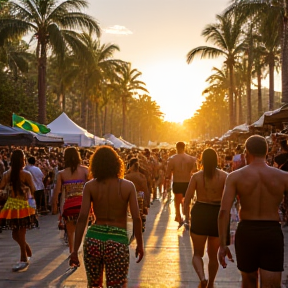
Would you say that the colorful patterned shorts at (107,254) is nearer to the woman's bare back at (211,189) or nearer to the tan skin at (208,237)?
the tan skin at (208,237)

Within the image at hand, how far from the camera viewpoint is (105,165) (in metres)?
4.50

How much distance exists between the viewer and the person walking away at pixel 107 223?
4250 millimetres

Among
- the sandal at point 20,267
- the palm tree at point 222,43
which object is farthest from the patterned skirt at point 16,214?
the palm tree at point 222,43

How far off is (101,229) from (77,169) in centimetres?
353

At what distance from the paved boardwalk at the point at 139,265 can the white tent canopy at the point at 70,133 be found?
14489 mm

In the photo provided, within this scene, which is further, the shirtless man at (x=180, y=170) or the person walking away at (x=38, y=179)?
the person walking away at (x=38, y=179)

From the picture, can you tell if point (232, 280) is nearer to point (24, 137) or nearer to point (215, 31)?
point (24, 137)

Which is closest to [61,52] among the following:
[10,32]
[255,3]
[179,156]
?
[10,32]

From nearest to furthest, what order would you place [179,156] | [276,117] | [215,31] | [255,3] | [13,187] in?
1. [13,187]
2. [179,156]
3. [276,117]
4. [255,3]
5. [215,31]

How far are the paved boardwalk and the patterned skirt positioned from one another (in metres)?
0.64

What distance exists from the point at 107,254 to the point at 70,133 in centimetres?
2253

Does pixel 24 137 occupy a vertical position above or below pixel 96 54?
below

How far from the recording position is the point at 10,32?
26078 mm

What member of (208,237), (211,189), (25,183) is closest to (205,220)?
(208,237)
